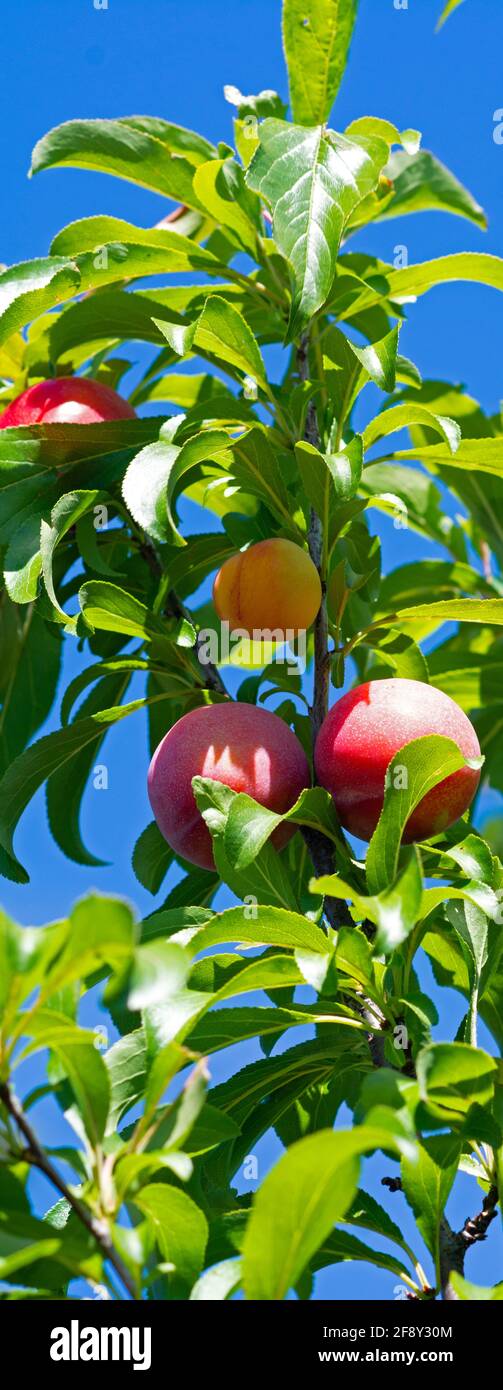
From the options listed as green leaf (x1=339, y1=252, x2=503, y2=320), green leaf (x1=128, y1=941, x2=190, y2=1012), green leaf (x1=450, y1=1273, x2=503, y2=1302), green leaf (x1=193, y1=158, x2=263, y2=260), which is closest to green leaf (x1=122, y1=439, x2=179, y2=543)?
green leaf (x1=339, y1=252, x2=503, y2=320)

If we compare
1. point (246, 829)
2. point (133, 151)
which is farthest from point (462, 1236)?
point (133, 151)

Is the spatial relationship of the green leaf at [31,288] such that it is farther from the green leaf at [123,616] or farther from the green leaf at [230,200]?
the green leaf at [123,616]

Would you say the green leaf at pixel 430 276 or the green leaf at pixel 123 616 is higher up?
the green leaf at pixel 430 276

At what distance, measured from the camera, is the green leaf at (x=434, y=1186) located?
5.45 feet

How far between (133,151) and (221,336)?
1.64 ft

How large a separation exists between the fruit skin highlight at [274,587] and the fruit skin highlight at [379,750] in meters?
0.18

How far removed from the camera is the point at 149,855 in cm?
237

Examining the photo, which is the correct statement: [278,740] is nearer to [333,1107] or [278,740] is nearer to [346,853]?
[346,853]

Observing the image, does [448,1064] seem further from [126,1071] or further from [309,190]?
[309,190]

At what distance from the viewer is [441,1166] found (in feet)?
5.50

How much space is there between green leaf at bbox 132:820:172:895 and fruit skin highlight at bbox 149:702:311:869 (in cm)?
33

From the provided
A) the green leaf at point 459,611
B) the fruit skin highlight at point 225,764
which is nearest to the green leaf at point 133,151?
the green leaf at point 459,611

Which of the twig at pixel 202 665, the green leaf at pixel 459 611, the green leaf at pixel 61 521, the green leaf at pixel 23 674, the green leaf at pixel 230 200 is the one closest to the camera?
the green leaf at pixel 61 521

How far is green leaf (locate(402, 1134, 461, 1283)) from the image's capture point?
1.66 meters
